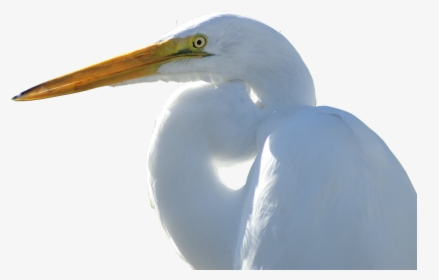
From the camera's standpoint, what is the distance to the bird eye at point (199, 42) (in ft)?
10.1

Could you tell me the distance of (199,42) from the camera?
3.09 meters

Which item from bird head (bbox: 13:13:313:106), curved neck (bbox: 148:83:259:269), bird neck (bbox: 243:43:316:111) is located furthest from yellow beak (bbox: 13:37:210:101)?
bird neck (bbox: 243:43:316:111)

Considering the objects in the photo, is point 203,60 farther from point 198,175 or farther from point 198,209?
point 198,209

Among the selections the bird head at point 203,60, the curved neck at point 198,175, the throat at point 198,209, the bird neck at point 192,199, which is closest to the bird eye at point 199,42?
the bird head at point 203,60

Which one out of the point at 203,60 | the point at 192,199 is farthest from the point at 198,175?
the point at 203,60

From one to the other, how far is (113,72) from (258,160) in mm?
746

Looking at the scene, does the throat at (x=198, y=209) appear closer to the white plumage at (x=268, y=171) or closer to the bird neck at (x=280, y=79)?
the white plumage at (x=268, y=171)

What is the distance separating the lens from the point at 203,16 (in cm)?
313

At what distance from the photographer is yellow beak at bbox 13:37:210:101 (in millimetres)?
3125

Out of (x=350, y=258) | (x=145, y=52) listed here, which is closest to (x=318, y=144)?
(x=350, y=258)

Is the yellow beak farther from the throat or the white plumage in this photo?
the throat

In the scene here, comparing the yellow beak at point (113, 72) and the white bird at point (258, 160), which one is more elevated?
the yellow beak at point (113, 72)

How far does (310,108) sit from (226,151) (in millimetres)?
405

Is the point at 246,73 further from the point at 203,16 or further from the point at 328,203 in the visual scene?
the point at 328,203
